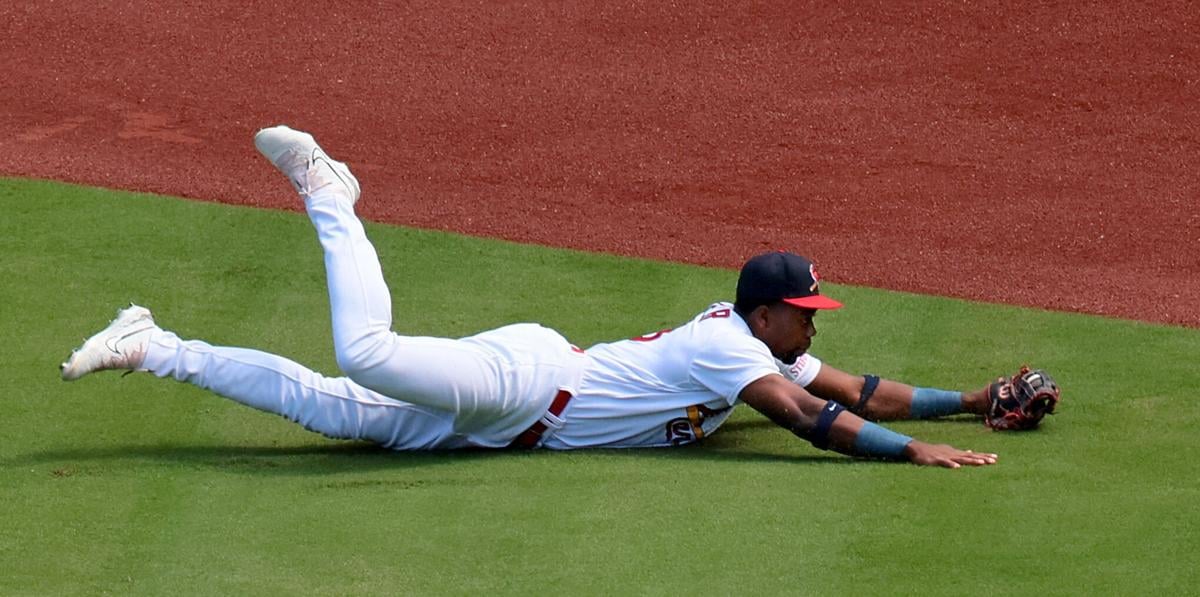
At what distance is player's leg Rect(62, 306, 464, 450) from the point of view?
5246 millimetres

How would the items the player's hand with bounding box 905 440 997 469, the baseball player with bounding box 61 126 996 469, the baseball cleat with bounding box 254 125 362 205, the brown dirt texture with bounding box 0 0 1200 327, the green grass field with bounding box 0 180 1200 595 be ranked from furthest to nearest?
the brown dirt texture with bounding box 0 0 1200 327 < the baseball cleat with bounding box 254 125 362 205 < the baseball player with bounding box 61 126 996 469 < the player's hand with bounding box 905 440 997 469 < the green grass field with bounding box 0 180 1200 595

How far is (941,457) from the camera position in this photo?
4973 mm

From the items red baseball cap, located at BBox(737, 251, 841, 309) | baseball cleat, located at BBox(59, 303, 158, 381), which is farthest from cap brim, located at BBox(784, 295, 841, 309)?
baseball cleat, located at BBox(59, 303, 158, 381)

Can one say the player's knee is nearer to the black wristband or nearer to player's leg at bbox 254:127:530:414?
player's leg at bbox 254:127:530:414

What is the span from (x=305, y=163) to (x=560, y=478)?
4.61 ft

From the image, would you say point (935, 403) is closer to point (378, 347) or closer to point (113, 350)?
point (378, 347)

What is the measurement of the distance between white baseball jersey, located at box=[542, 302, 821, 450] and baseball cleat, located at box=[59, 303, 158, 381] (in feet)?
4.44

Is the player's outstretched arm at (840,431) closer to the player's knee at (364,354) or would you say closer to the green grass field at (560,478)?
the green grass field at (560,478)

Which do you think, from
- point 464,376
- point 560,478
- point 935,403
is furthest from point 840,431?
point 464,376

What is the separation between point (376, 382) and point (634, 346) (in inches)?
35.8

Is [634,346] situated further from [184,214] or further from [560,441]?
[184,214]

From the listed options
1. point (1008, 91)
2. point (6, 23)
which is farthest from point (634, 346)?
point (6, 23)

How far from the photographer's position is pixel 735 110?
30.6ft

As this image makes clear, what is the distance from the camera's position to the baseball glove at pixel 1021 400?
17.5 ft
